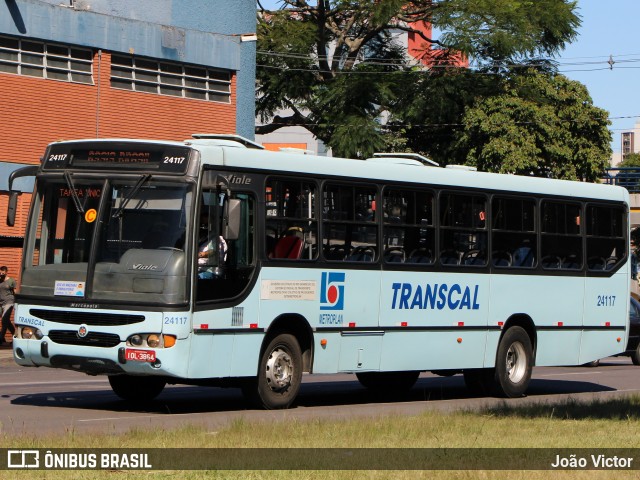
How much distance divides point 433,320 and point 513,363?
2124 mm

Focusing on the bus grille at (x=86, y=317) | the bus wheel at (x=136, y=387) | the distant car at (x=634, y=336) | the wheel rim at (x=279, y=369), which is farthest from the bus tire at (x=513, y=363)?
the distant car at (x=634, y=336)

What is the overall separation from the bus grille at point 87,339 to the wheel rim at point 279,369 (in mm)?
2023

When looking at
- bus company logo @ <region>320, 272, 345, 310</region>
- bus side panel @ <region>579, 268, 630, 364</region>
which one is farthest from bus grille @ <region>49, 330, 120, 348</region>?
bus side panel @ <region>579, 268, 630, 364</region>

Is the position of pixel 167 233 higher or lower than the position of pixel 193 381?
higher

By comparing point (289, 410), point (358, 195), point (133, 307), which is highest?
point (358, 195)

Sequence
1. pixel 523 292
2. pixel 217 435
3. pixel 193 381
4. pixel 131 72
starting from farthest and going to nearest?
pixel 131 72 → pixel 523 292 → pixel 193 381 → pixel 217 435

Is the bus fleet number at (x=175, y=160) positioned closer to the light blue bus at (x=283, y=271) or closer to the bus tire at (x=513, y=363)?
the light blue bus at (x=283, y=271)

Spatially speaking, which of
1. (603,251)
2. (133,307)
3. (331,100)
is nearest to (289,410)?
(133,307)

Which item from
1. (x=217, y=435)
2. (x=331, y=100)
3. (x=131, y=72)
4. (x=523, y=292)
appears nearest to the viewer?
(x=217, y=435)

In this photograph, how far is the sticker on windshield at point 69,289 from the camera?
47.8 feet

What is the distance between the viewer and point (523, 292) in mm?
19422

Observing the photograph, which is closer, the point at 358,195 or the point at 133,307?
the point at 133,307

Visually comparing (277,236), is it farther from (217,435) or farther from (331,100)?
(331,100)

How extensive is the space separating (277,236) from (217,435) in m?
4.22
